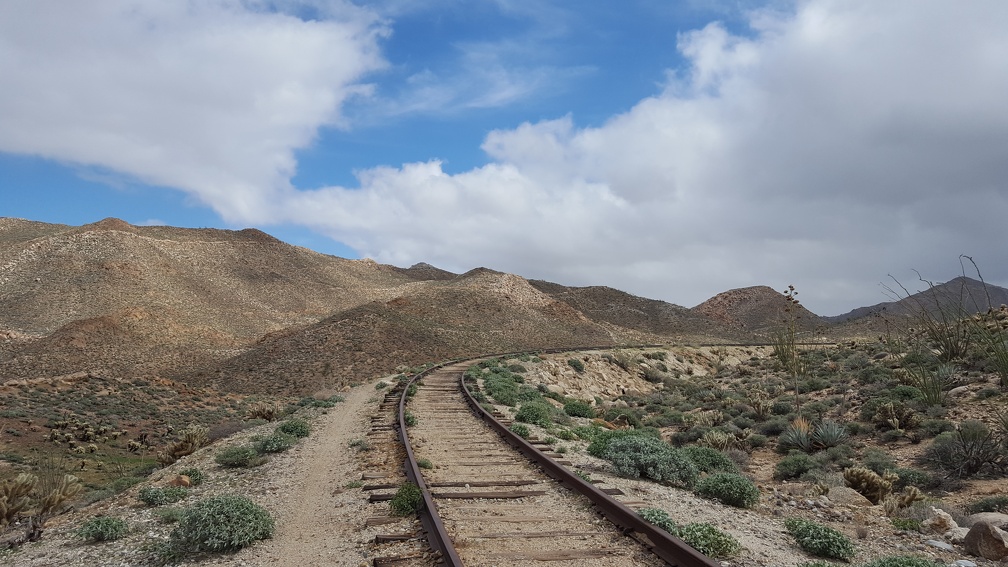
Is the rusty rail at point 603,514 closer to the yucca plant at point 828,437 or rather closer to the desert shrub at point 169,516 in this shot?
the desert shrub at point 169,516

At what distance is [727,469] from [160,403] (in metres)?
26.9

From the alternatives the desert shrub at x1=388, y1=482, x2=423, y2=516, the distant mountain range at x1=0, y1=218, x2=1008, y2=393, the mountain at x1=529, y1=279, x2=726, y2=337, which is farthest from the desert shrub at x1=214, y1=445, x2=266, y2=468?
the mountain at x1=529, y1=279, x2=726, y2=337

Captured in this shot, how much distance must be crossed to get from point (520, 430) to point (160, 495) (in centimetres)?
655

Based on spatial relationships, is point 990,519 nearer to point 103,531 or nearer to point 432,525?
point 432,525

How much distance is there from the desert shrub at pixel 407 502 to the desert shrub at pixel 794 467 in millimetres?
7579

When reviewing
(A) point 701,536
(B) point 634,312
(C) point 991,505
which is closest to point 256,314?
(B) point 634,312

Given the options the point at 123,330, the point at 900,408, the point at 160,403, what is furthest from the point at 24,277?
the point at 900,408

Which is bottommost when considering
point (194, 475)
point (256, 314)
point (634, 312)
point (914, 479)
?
point (914, 479)

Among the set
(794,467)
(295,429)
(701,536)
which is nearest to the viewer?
(701,536)

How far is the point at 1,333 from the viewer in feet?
152

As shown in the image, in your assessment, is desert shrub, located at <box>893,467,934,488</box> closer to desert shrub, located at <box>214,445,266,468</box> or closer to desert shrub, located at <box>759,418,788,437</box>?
desert shrub, located at <box>759,418,788,437</box>

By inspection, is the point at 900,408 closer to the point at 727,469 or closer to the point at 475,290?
the point at 727,469

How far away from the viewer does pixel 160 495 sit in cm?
811

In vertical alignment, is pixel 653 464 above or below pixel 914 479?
above
